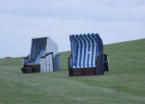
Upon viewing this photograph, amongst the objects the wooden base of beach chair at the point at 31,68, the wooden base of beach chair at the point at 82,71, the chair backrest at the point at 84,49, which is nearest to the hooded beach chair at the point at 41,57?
the wooden base of beach chair at the point at 31,68

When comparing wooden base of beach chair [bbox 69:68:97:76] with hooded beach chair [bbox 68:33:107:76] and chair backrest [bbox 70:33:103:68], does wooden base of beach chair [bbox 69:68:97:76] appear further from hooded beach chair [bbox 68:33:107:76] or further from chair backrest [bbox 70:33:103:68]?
chair backrest [bbox 70:33:103:68]

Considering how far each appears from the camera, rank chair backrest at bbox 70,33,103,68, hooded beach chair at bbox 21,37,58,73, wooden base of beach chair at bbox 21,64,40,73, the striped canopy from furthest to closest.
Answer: hooded beach chair at bbox 21,37,58,73
wooden base of beach chair at bbox 21,64,40,73
chair backrest at bbox 70,33,103,68
the striped canopy

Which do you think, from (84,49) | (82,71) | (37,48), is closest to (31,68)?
(37,48)

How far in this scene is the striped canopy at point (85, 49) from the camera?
18016mm

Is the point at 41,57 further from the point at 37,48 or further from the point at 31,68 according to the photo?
the point at 37,48

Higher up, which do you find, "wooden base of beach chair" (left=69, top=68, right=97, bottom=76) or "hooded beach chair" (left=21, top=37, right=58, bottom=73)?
"hooded beach chair" (left=21, top=37, right=58, bottom=73)

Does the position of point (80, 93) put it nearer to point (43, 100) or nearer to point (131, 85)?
point (43, 100)

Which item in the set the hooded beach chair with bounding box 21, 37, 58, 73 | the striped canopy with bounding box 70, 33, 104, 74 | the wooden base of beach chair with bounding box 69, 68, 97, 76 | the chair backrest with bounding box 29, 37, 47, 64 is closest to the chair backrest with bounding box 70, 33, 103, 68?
the striped canopy with bounding box 70, 33, 104, 74

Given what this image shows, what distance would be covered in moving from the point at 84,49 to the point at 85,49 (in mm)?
50

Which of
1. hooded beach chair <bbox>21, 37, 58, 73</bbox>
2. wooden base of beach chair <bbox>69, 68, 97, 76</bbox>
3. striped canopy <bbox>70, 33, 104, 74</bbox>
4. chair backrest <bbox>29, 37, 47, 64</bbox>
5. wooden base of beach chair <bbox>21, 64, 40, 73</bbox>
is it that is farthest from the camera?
chair backrest <bbox>29, 37, 47, 64</bbox>

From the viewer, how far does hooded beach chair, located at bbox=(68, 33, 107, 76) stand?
17219 mm

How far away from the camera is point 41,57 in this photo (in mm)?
21469

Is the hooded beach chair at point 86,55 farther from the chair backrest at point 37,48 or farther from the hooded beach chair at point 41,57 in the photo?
the chair backrest at point 37,48

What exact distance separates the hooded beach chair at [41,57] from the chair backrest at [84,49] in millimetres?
3174
